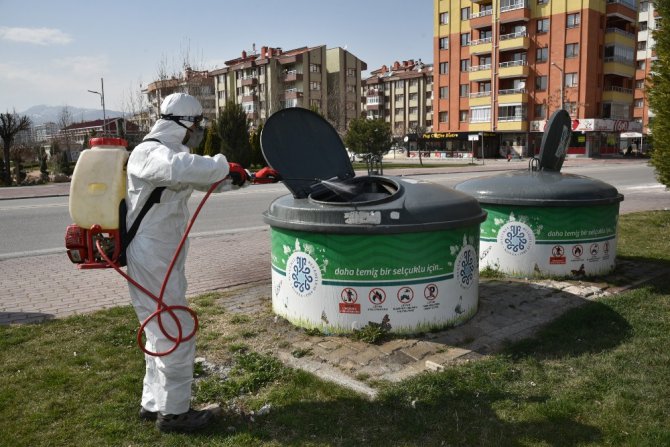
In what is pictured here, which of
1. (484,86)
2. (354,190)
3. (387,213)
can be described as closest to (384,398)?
(387,213)

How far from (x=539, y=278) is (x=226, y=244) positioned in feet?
17.3

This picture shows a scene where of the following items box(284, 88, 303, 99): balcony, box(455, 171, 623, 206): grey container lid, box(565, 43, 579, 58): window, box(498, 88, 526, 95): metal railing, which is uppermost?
box(565, 43, 579, 58): window

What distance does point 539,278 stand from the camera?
6676 millimetres

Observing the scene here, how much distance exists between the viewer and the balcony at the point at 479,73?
5712 cm

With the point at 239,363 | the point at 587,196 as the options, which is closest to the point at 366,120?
the point at 587,196

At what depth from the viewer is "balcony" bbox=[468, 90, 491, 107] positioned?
57.1 m

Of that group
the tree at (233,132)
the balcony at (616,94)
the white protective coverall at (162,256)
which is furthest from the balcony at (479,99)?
the white protective coverall at (162,256)

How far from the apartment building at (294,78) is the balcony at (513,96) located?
879 inches

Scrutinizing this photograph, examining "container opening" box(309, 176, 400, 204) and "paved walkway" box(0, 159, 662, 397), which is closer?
"paved walkway" box(0, 159, 662, 397)

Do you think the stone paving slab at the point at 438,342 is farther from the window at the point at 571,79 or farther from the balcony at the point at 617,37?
the balcony at the point at 617,37

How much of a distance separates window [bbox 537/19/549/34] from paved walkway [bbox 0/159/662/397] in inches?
2071

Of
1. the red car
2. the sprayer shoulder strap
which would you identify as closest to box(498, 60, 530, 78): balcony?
the red car

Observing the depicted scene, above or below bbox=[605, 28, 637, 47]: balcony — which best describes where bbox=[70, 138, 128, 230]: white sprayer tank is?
below

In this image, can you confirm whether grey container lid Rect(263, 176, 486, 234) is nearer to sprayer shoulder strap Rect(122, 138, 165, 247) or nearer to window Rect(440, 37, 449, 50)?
sprayer shoulder strap Rect(122, 138, 165, 247)
